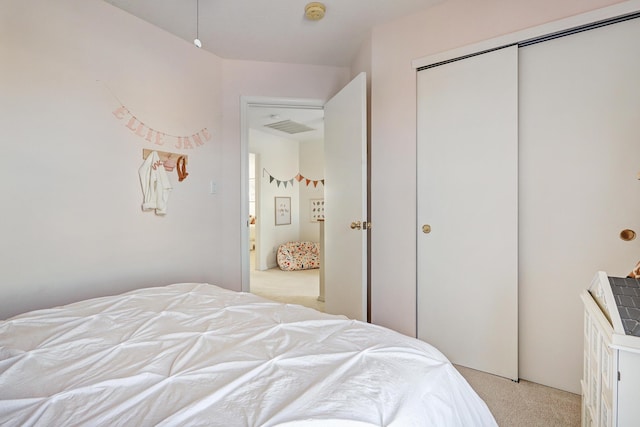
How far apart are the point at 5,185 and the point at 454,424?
6.90ft

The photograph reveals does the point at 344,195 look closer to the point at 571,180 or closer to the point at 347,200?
the point at 347,200

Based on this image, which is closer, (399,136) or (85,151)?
(85,151)

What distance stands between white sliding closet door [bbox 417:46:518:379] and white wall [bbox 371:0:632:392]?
0.08 meters

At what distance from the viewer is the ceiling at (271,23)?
2.03 m

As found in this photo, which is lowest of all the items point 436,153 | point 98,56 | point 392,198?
point 392,198

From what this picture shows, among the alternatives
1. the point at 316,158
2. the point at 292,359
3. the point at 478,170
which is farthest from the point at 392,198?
the point at 316,158

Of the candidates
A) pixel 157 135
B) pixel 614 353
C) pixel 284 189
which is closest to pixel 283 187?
pixel 284 189

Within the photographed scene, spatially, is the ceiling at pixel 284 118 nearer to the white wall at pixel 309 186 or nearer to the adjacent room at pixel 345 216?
the white wall at pixel 309 186

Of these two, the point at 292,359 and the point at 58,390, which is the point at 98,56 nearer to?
the point at 58,390

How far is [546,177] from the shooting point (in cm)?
179

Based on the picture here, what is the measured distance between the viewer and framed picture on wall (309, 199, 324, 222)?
6129mm

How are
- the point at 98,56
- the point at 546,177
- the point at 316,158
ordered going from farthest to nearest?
1. the point at 316,158
2. the point at 98,56
3. the point at 546,177

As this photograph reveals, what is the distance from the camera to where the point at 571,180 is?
172 centimetres

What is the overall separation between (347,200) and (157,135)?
1452 mm
